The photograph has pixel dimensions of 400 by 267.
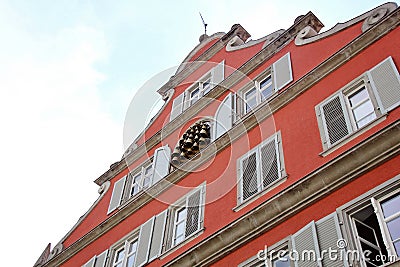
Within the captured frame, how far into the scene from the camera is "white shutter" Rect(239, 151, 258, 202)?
13.4m

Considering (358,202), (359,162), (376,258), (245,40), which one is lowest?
(376,258)

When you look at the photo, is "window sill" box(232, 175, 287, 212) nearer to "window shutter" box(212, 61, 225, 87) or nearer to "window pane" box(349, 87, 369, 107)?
"window pane" box(349, 87, 369, 107)

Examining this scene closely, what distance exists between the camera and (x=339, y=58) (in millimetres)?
13758

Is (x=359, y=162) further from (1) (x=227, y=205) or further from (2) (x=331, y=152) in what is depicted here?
(1) (x=227, y=205)

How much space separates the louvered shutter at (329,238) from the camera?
376 inches

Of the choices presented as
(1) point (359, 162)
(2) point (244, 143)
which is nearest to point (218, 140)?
(2) point (244, 143)

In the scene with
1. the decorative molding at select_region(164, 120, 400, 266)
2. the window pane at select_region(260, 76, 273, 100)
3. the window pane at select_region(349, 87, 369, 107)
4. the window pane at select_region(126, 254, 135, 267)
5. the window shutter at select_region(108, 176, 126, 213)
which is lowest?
the decorative molding at select_region(164, 120, 400, 266)

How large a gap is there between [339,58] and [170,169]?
612cm

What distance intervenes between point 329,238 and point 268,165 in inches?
138

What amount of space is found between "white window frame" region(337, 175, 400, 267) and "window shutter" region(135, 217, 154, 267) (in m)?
6.14

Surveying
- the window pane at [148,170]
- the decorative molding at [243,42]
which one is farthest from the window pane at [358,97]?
the window pane at [148,170]

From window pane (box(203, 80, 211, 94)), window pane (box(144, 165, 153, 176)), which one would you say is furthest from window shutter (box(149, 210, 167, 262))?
window pane (box(203, 80, 211, 94))

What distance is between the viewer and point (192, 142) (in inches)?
679

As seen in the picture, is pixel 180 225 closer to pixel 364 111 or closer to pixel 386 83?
pixel 364 111
